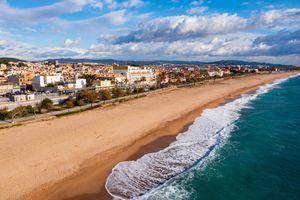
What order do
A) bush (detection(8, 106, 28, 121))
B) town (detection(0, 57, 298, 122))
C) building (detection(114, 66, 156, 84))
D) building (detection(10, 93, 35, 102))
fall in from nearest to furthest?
bush (detection(8, 106, 28, 121)) → town (detection(0, 57, 298, 122)) → building (detection(10, 93, 35, 102)) → building (detection(114, 66, 156, 84))

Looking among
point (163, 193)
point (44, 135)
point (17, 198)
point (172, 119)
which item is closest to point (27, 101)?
point (44, 135)

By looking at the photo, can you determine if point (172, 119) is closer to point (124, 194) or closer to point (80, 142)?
point (80, 142)

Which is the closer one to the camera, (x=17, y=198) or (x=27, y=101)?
(x=17, y=198)

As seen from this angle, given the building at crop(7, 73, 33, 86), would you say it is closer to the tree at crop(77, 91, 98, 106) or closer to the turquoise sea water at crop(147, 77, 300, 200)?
the tree at crop(77, 91, 98, 106)

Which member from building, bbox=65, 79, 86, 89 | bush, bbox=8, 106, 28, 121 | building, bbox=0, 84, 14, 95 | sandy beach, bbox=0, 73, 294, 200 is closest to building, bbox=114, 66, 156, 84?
building, bbox=65, 79, 86, 89

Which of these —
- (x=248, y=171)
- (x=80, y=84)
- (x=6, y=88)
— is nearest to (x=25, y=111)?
(x=6, y=88)

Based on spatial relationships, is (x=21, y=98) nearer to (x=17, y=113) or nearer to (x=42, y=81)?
(x=17, y=113)

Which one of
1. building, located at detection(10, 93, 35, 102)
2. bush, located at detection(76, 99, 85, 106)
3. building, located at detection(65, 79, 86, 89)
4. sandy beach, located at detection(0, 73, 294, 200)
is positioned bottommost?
sandy beach, located at detection(0, 73, 294, 200)

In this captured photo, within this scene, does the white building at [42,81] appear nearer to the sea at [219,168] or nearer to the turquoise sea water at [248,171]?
the sea at [219,168]
